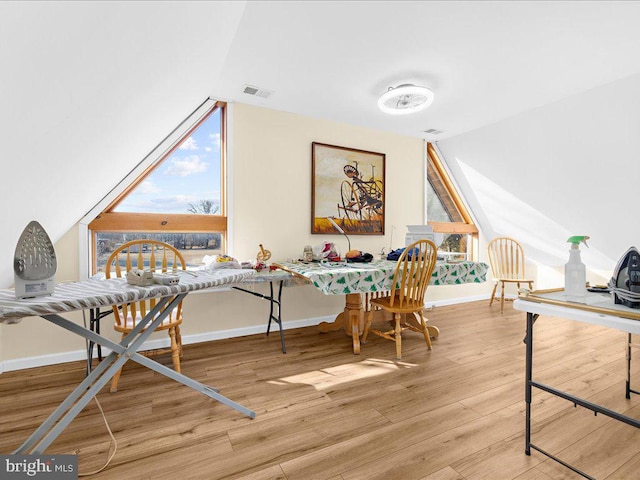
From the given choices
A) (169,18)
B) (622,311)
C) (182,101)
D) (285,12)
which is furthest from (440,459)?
(182,101)

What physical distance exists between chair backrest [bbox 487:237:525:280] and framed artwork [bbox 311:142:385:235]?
178 centimetres

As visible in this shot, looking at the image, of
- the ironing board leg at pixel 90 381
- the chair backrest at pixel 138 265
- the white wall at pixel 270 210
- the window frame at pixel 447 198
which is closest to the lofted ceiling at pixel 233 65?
the white wall at pixel 270 210

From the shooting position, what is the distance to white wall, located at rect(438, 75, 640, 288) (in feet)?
8.64

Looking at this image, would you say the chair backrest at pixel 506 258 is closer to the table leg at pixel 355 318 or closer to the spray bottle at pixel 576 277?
the table leg at pixel 355 318

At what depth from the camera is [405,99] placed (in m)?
2.72

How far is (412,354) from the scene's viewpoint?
2.52 meters

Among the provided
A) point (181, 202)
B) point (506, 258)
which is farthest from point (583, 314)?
point (506, 258)

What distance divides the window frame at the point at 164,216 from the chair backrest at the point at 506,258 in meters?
3.55

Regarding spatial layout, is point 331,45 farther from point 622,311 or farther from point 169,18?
point 622,311

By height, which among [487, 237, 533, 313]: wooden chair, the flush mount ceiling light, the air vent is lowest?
[487, 237, 533, 313]: wooden chair

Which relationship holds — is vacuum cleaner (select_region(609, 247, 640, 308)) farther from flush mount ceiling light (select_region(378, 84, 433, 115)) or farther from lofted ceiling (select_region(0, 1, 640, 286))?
flush mount ceiling light (select_region(378, 84, 433, 115))

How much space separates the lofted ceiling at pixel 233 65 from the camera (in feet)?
2.99

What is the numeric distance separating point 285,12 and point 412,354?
2585 mm

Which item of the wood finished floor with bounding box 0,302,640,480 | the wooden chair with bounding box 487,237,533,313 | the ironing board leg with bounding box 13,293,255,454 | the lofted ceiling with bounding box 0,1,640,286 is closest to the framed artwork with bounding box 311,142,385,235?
the lofted ceiling with bounding box 0,1,640,286
